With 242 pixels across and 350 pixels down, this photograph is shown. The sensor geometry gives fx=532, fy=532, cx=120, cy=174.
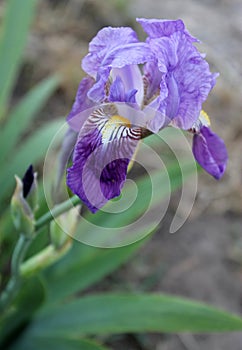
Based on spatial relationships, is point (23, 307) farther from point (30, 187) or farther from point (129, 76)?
point (129, 76)

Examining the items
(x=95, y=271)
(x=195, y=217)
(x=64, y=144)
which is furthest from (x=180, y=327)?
(x=195, y=217)

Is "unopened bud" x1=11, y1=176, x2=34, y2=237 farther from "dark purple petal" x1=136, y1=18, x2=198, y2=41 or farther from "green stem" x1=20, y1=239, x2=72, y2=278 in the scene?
"dark purple petal" x1=136, y1=18, x2=198, y2=41

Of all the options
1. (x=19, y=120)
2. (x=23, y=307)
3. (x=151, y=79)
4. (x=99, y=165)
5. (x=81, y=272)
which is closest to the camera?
(x=99, y=165)

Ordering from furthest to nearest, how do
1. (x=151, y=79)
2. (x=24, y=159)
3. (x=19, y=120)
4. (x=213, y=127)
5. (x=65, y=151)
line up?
(x=213, y=127), (x=19, y=120), (x=24, y=159), (x=65, y=151), (x=151, y=79)

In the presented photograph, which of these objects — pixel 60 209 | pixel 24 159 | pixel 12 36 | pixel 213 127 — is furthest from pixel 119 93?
pixel 213 127

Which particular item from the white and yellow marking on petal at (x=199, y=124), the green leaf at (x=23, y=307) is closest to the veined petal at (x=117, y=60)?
the white and yellow marking on petal at (x=199, y=124)

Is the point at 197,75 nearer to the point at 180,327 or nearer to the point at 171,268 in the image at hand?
the point at 180,327

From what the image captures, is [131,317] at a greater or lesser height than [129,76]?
lesser
